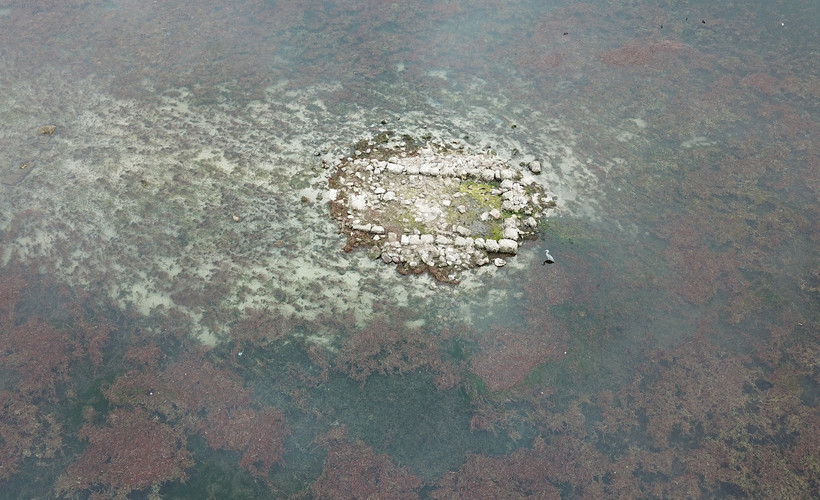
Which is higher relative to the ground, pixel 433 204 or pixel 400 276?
pixel 433 204

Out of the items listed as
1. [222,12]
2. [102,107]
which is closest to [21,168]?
[102,107]

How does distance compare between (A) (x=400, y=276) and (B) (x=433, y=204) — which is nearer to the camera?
(A) (x=400, y=276)

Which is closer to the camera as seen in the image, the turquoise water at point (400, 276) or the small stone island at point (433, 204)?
the turquoise water at point (400, 276)

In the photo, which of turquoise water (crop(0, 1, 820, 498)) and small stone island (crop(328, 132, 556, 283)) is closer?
turquoise water (crop(0, 1, 820, 498))
